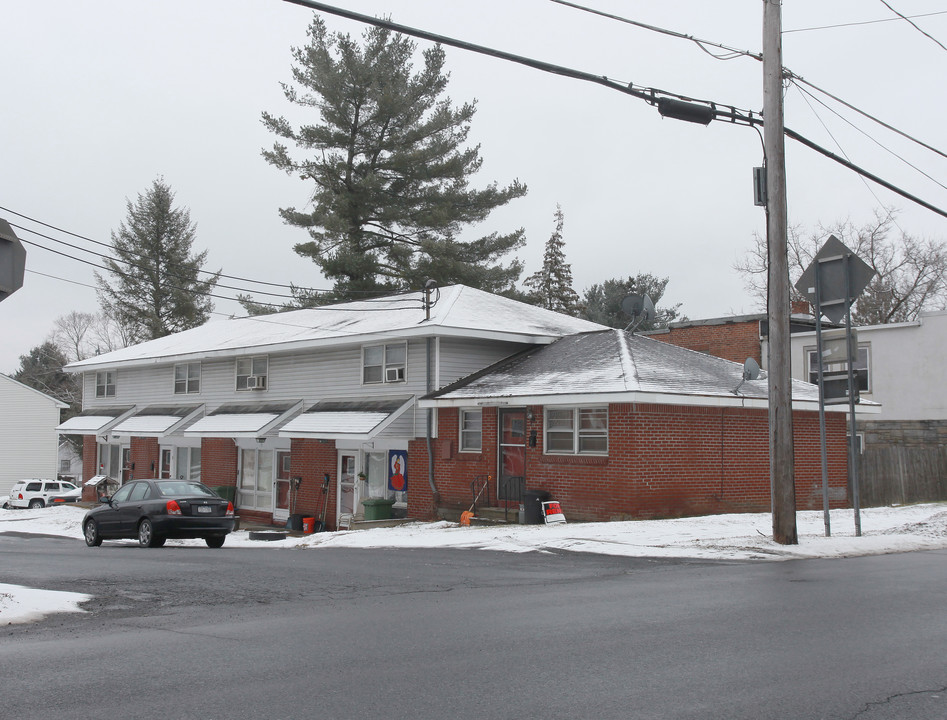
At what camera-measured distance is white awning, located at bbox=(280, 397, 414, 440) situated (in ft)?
77.4

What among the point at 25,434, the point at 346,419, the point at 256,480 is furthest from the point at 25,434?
the point at 346,419

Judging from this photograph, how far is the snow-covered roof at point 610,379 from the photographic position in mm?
19703

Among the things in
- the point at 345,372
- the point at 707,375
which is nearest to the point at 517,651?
the point at 707,375

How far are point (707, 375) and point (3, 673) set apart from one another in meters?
17.9

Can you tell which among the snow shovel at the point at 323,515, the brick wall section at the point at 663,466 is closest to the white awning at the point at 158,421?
the snow shovel at the point at 323,515

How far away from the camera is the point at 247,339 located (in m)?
32.6

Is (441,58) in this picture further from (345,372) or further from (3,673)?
(3,673)

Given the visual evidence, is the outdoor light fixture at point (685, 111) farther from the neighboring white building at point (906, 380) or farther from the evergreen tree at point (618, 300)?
the evergreen tree at point (618, 300)

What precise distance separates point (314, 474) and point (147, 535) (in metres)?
9.24

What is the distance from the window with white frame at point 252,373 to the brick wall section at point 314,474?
2669 mm

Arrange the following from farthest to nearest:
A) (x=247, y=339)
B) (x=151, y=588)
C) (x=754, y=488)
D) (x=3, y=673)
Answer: (x=247, y=339), (x=754, y=488), (x=151, y=588), (x=3, y=673)

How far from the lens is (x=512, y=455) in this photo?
22156 mm

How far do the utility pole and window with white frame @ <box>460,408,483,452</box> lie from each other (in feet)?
33.4

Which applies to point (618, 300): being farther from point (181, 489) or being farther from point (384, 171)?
point (181, 489)
